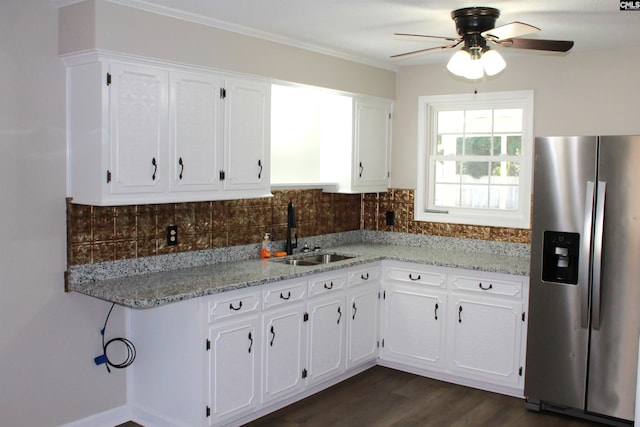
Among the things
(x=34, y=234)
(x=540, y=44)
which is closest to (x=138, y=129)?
(x=34, y=234)

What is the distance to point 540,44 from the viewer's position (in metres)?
3.25

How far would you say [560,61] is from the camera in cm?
463

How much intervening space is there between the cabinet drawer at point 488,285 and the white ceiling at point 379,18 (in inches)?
64.4

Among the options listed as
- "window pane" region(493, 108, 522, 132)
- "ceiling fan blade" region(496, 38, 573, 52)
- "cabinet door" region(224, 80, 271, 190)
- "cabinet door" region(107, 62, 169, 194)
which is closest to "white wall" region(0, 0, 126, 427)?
"cabinet door" region(107, 62, 169, 194)

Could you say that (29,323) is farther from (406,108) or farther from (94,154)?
(406,108)

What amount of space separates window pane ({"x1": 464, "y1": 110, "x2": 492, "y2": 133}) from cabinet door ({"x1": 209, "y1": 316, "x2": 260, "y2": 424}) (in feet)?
8.30

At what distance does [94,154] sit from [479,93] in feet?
9.99

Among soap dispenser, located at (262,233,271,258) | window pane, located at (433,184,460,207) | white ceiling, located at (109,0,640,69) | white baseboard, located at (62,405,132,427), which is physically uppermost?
white ceiling, located at (109,0,640,69)

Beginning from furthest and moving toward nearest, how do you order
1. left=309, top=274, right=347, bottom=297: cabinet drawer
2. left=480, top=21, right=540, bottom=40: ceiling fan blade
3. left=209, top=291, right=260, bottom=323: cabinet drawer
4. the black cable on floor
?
left=309, top=274, right=347, bottom=297: cabinet drawer
the black cable on floor
left=209, top=291, right=260, bottom=323: cabinet drawer
left=480, top=21, right=540, bottom=40: ceiling fan blade

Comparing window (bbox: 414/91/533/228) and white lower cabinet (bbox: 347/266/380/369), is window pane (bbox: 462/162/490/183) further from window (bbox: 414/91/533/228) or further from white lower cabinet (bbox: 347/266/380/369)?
white lower cabinet (bbox: 347/266/380/369)

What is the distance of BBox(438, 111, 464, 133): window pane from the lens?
17.2ft

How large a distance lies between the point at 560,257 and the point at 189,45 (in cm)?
262

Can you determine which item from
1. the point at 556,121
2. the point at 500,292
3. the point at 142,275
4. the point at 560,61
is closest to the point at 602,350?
the point at 500,292

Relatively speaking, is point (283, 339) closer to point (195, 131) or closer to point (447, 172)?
point (195, 131)
